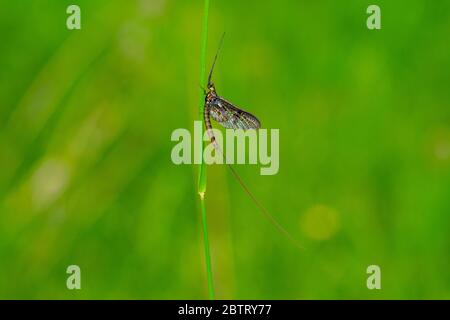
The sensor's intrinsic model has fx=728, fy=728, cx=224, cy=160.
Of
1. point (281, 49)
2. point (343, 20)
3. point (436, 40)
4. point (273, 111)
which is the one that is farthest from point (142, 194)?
point (436, 40)

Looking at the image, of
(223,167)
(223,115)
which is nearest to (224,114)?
(223,115)

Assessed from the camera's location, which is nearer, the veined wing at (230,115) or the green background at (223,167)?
the veined wing at (230,115)

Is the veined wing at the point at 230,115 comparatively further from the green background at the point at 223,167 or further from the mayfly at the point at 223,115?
Result: the green background at the point at 223,167

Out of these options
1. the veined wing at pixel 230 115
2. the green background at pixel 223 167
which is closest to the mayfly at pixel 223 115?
the veined wing at pixel 230 115

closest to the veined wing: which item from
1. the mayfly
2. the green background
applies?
the mayfly

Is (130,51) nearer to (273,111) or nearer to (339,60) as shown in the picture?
(273,111)
